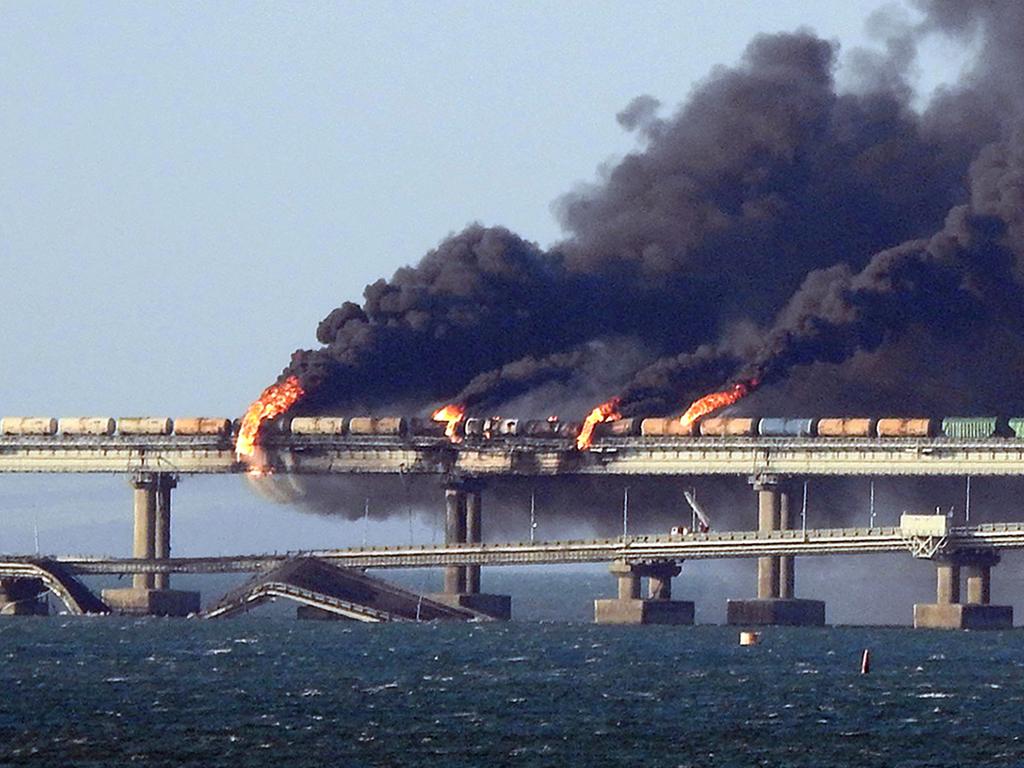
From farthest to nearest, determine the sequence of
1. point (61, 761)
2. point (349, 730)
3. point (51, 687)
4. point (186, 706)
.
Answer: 1. point (51, 687)
2. point (186, 706)
3. point (349, 730)
4. point (61, 761)

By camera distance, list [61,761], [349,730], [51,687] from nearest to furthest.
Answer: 1. [61,761]
2. [349,730]
3. [51,687]

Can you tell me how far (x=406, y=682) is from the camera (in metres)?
194

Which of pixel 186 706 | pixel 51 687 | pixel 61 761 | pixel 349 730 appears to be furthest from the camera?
pixel 51 687

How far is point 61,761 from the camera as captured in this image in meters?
148

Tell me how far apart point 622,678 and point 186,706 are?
31.7 metres

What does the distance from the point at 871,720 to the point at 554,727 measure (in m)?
16.3

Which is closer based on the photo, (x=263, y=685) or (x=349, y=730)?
(x=349, y=730)

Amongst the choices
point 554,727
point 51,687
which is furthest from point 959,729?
point 51,687

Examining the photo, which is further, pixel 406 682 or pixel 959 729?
pixel 406 682

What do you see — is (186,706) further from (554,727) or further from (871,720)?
(871,720)

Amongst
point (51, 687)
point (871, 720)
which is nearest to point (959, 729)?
point (871, 720)

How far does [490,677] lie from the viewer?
198 m

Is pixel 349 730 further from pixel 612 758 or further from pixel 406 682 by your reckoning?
pixel 406 682

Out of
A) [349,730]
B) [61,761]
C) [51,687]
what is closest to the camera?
[61,761]
